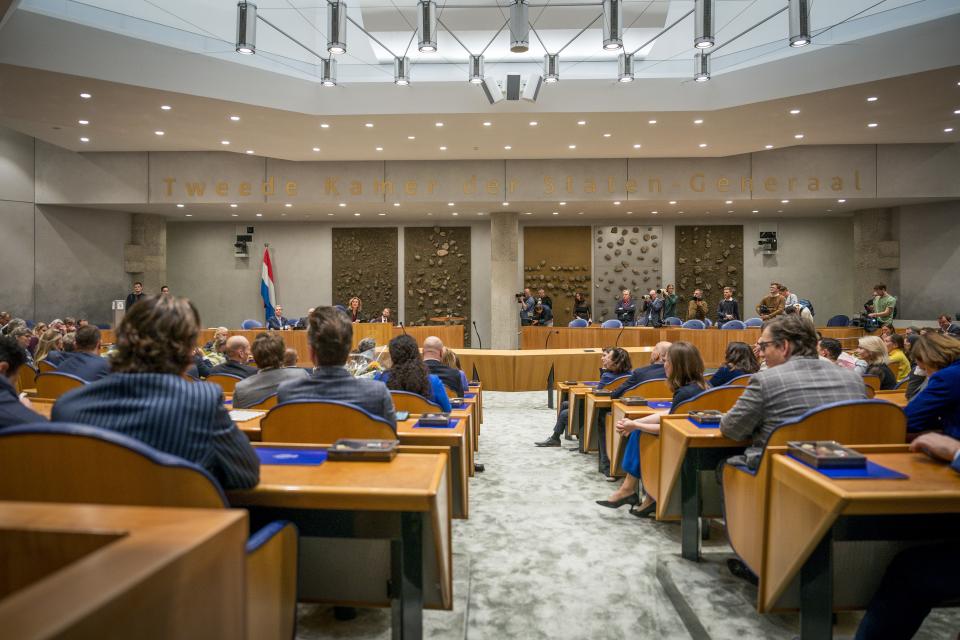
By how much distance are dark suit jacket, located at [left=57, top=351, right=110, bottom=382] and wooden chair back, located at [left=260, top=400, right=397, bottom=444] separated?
→ 2.43m

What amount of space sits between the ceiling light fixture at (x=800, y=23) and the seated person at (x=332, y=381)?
6654 mm

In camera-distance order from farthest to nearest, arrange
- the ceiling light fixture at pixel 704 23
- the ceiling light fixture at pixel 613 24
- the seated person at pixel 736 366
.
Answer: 1. the ceiling light fixture at pixel 613 24
2. the ceiling light fixture at pixel 704 23
3. the seated person at pixel 736 366

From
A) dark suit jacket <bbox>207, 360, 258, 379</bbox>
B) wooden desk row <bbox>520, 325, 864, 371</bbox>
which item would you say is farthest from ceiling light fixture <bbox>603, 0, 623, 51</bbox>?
wooden desk row <bbox>520, 325, 864, 371</bbox>

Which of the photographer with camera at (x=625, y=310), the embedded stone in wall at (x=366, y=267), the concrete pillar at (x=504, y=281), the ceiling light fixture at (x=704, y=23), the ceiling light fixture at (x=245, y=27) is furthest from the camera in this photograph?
the embedded stone in wall at (x=366, y=267)

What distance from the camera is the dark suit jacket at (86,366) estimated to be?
402 centimetres

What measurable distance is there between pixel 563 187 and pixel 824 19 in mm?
5644

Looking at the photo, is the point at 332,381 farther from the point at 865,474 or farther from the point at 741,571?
the point at 741,571

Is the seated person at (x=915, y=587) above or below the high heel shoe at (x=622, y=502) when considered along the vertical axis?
above

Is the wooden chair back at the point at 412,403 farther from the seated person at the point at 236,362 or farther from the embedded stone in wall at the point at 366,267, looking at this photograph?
the embedded stone in wall at the point at 366,267

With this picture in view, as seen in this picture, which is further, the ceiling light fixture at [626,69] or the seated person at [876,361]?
the ceiling light fixture at [626,69]

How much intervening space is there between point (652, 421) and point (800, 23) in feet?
18.8

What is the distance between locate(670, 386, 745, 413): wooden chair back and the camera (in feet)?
10.5

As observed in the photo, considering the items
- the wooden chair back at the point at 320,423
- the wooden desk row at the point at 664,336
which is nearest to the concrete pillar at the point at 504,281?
the wooden desk row at the point at 664,336

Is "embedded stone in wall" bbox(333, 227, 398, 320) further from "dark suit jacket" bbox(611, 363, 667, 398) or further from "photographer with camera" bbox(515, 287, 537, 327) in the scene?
"dark suit jacket" bbox(611, 363, 667, 398)
